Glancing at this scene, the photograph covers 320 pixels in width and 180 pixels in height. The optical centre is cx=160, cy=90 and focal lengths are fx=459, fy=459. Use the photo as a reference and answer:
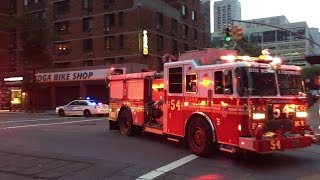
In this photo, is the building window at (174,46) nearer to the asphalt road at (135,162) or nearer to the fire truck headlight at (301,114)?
the asphalt road at (135,162)

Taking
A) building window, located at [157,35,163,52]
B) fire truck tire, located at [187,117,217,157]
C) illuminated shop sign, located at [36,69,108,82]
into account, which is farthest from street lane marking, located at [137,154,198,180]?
building window, located at [157,35,163,52]

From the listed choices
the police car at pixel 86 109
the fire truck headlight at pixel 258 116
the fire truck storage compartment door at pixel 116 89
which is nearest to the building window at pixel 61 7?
the police car at pixel 86 109

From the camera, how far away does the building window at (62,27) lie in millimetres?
59922

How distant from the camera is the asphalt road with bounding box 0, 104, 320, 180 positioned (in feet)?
32.7

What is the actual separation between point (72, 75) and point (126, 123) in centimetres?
3598

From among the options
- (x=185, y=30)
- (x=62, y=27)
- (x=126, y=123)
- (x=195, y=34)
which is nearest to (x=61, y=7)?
(x=62, y=27)

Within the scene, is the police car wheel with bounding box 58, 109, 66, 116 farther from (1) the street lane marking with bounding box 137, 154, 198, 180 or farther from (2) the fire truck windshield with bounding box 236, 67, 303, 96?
(2) the fire truck windshield with bounding box 236, 67, 303, 96

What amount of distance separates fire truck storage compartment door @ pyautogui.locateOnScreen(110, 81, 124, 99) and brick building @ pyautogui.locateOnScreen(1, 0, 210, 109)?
2983cm

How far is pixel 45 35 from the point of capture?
5016 cm

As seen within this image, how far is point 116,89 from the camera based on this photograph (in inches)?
702

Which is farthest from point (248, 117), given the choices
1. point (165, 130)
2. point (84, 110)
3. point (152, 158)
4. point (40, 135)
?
point (84, 110)

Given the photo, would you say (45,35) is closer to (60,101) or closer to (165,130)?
(60,101)

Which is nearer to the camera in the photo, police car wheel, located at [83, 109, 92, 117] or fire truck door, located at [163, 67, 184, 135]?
fire truck door, located at [163, 67, 184, 135]

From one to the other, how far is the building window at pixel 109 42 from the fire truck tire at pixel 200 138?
44.1m
